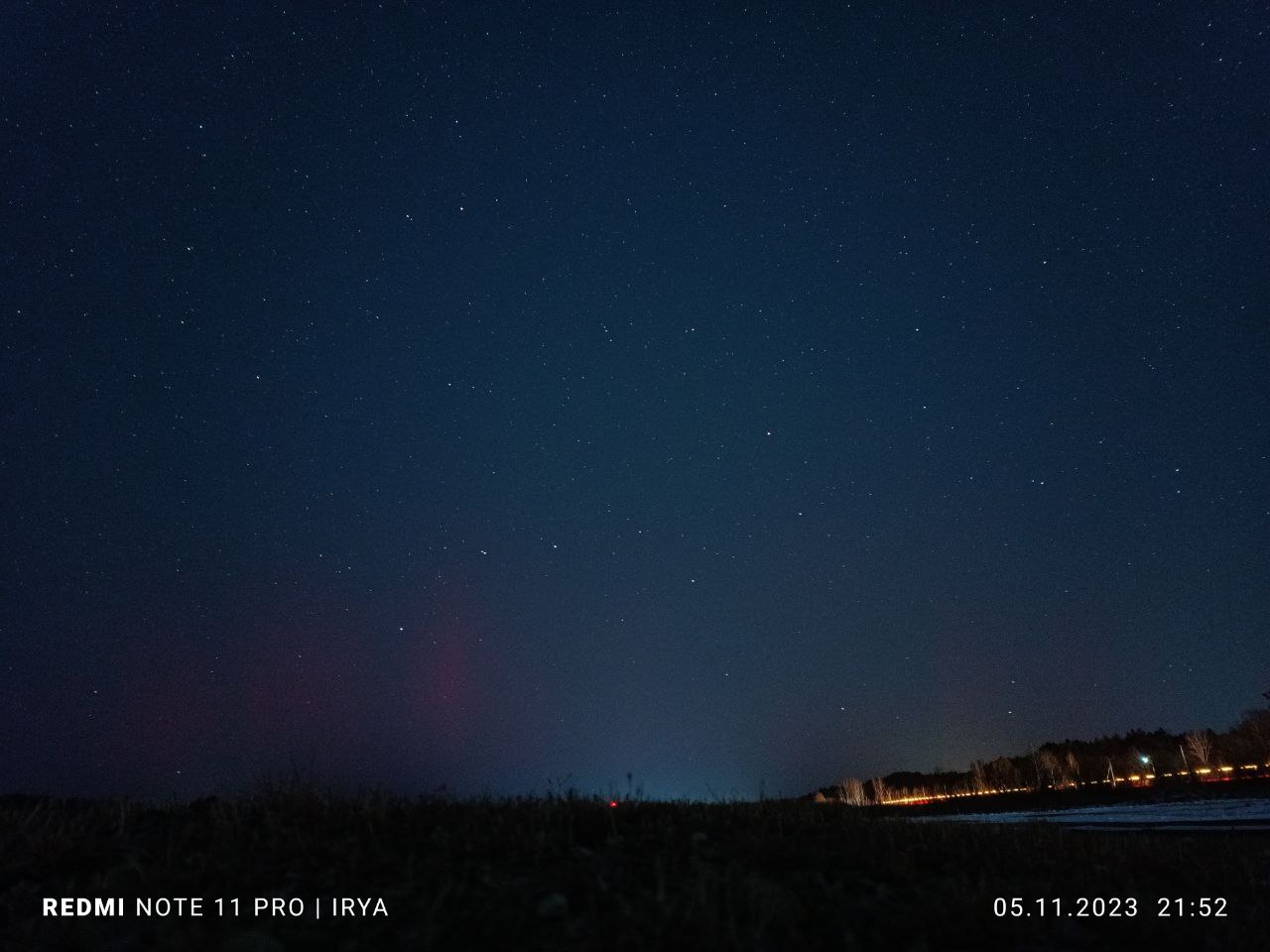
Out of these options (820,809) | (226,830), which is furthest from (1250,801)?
(226,830)

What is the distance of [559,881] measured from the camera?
5.96 m

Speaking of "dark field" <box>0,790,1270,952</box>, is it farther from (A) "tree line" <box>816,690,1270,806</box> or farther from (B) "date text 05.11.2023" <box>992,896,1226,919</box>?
(A) "tree line" <box>816,690,1270,806</box>

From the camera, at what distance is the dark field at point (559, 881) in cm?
505

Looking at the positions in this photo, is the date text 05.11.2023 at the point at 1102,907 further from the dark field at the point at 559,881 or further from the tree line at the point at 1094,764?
the tree line at the point at 1094,764

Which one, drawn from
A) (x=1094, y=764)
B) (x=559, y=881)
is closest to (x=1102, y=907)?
(x=559, y=881)

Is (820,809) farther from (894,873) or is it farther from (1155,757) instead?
(1155,757)

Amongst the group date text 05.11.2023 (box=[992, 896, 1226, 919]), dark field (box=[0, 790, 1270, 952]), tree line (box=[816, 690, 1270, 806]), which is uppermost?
dark field (box=[0, 790, 1270, 952])

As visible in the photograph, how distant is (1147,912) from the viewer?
6.69 metres

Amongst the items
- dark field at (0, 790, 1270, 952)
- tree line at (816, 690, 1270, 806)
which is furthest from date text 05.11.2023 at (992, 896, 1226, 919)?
tree line at (816, 690, 1270, 806)

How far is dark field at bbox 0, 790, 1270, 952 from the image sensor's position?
505 centimetres

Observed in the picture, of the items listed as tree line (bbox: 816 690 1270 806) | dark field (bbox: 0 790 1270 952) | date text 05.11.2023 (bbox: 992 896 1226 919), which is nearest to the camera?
dark field (bbox: 0 790 1270 952)

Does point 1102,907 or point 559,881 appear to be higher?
point 559,881

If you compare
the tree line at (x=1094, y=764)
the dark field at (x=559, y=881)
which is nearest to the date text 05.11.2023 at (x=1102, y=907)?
the dark field at (x=559, y=881)

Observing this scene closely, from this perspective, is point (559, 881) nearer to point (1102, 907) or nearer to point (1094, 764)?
point (1102, 907)
